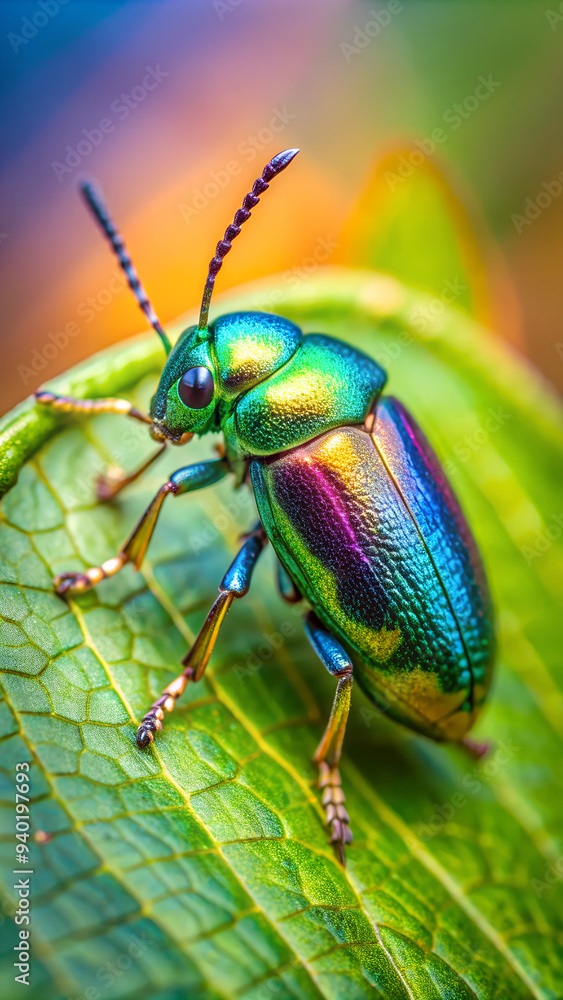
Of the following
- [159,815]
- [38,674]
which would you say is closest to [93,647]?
[38,674]

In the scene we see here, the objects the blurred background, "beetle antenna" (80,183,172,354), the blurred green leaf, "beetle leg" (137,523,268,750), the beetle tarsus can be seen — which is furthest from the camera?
the blurred background

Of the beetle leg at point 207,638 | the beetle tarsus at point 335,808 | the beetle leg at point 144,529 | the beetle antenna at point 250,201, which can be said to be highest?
the beetle antenna at point 250,201

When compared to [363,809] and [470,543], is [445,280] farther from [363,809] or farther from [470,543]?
[363,809]

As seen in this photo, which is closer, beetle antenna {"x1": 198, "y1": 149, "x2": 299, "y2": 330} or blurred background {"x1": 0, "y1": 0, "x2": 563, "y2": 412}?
beetle antenna {"x1": 198, "y1": 149, "x2": 299, "y2": 330}

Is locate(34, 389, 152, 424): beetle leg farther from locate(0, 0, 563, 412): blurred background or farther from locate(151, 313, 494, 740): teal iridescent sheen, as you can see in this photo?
locate(0, 0, 563, 412): blurred background

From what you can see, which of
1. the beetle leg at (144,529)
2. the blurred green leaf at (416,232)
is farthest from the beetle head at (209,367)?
the blurred green leaf at (416,232)

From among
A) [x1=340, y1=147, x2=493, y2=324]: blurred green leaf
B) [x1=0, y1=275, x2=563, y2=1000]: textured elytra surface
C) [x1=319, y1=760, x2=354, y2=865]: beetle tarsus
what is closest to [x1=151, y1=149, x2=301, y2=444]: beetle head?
[x1=0, y1=275, x2=563, y2=1000]: textured elytra surface

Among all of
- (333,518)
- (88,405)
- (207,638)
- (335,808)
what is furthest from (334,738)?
(88,405)

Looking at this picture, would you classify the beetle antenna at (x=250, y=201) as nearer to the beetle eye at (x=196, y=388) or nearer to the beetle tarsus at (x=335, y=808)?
the beetle eye at (x=196, y=388)
